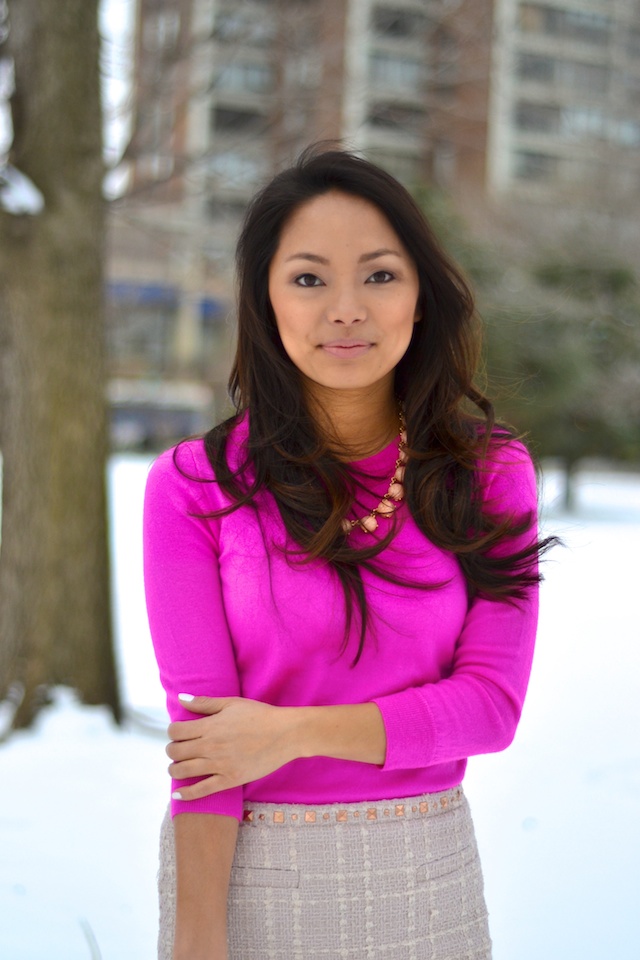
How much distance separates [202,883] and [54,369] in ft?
10.9

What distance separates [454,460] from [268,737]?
50cm

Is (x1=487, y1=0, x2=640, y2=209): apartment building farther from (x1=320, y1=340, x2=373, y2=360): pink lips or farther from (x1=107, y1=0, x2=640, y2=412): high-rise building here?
(x1=320, y1=340, x2=373, y2=360): pink lips

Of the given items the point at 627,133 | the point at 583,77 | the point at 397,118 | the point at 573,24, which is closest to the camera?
the point at 397,118

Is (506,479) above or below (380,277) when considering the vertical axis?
below

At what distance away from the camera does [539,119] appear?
50.8ft

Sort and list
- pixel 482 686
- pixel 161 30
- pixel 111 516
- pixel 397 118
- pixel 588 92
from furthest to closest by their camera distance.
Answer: pixel 588 92
pixel 397 118
pixel 161 30
pixel 111 516
pixel 482 686

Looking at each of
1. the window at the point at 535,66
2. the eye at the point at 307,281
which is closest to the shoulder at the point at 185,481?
the eye at the point at 307,281

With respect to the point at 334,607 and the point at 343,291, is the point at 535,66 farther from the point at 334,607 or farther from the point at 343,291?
the point at 334,607

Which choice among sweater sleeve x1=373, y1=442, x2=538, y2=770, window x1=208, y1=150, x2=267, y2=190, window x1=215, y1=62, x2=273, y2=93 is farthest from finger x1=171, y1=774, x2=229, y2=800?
window x1=215, y1=62, x2=273, y2=93

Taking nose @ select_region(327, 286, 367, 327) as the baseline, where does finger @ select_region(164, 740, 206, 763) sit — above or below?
below

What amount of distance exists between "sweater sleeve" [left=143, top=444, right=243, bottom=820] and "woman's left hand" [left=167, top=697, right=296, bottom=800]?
4cm

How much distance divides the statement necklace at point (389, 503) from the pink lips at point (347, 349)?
0.18m

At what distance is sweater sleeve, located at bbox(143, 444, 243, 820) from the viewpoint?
1.32 metres

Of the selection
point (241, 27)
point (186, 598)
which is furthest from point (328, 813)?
point (241, 27)
